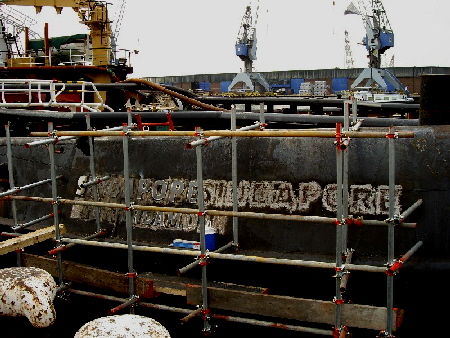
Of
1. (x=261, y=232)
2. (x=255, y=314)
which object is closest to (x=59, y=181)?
(x=261, y=232)

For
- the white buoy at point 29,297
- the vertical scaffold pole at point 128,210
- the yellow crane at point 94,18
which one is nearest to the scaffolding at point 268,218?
the vertical scaffold pole at point 128,210

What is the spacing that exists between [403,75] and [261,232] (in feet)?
200

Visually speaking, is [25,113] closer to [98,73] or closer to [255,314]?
[255,314]

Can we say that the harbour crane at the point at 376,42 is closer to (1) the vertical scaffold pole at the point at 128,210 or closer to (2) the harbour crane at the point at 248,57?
(2) the harbour crane at the point at 248,57

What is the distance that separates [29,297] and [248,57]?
5923 cm

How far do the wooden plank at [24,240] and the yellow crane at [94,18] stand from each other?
19.1 metres

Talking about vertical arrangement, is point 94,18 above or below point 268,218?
above

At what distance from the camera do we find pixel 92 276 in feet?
22.9

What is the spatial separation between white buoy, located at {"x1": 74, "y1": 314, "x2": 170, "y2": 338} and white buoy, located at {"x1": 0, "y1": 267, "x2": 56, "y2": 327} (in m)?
1.11

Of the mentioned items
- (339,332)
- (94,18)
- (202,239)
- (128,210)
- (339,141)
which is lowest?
(339,332)

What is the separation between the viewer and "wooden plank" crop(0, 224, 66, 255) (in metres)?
6.99

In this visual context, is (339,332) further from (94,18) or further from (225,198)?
(94,18)

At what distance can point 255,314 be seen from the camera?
6051 mm

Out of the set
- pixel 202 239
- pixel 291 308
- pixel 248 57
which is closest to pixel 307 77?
pixel 248 57
